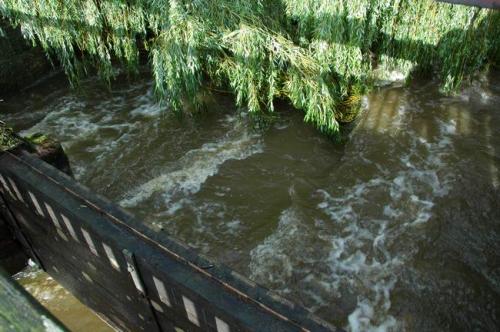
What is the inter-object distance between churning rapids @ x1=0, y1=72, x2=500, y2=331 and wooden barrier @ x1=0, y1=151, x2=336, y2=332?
3.85 feet

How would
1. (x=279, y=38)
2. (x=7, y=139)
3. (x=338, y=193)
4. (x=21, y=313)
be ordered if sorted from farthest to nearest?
(x=338, y=193) < (x=279, y=38) < (x=7, y=139) < (x=21, y=313)

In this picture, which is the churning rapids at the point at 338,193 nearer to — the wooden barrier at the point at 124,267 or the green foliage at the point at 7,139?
the wooden barrier at the point at 124,267

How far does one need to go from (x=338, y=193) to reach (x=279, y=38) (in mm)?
2258

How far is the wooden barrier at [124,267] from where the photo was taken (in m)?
2.45

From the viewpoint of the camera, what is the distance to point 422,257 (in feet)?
15.3

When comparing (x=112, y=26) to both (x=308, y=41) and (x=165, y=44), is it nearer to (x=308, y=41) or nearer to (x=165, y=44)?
(x=165, y=44)

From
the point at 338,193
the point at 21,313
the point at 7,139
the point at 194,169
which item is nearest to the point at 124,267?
the point at 7,139

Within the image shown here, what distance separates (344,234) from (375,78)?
3.34m

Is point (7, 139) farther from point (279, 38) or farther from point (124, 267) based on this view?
point (279, 38)

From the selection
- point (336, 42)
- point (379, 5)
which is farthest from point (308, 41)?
point (379, 5)

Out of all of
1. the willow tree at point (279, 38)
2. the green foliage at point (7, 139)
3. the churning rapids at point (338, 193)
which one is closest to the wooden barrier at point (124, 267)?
the green foliage at point (7, 139)

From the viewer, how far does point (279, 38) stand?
5.42m

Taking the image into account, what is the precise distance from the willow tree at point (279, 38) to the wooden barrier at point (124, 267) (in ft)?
8.03

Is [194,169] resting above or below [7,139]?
below
